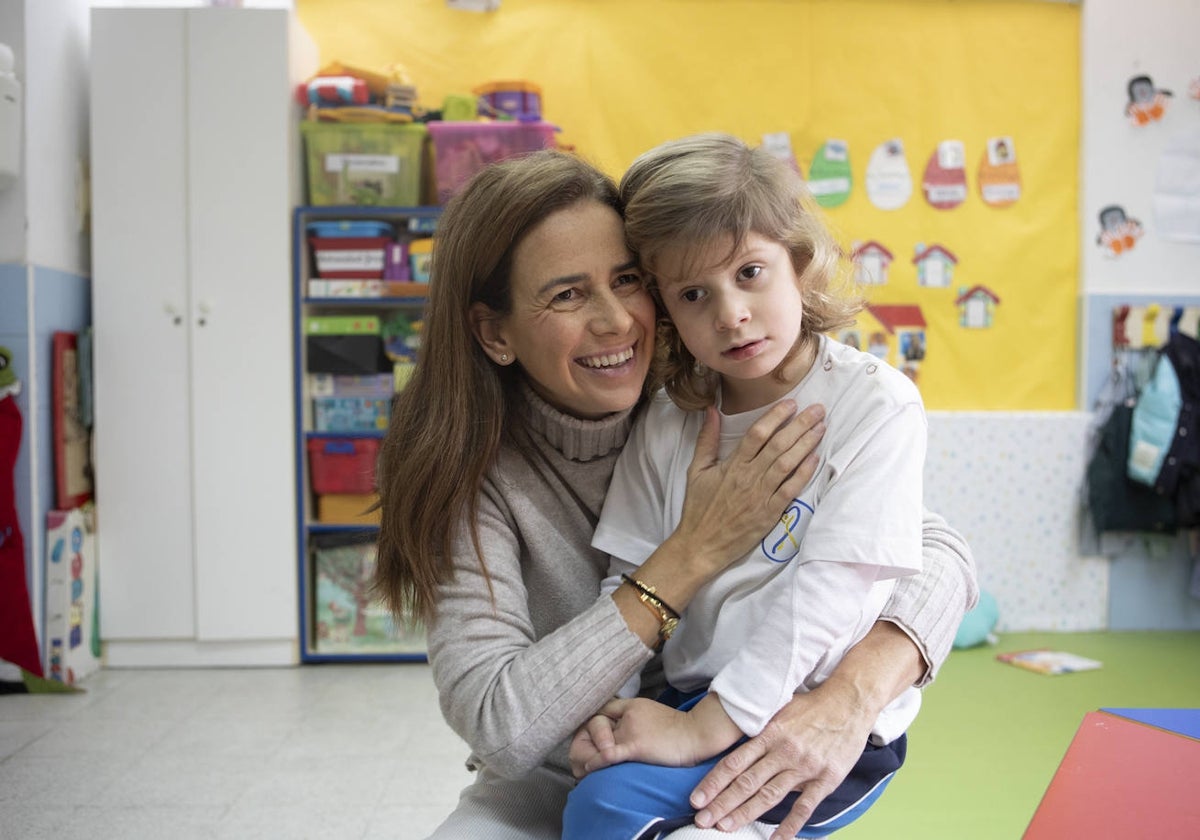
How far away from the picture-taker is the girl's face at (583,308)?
1.40m

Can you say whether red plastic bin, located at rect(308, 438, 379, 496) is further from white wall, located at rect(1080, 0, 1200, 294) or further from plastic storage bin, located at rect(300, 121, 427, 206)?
white wall, located at rect(1080, 0, 1200, 294)

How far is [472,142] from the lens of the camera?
4141 mm

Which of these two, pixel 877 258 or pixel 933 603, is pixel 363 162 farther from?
pixel 933 603

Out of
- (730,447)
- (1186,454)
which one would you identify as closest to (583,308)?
(730,447)

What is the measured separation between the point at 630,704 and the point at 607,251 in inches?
22.9

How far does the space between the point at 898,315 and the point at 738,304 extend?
3495 millimetres

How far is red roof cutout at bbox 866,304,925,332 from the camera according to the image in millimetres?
4641

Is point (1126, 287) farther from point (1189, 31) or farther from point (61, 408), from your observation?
point (61, 408)

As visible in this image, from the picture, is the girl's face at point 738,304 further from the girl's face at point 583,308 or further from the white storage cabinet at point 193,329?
the white storage cabinet at point 193,329

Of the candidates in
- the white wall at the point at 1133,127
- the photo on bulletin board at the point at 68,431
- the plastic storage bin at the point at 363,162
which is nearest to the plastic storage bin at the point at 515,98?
the plastic storage bin at the point at 363,162

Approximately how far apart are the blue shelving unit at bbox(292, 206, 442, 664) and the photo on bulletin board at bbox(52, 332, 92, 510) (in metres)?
0.82

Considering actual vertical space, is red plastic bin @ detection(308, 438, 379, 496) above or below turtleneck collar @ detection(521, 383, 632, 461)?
below

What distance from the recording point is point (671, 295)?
4.62 ft

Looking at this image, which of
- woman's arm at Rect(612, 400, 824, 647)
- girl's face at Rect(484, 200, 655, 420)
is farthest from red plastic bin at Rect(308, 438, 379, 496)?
woman's arm at Rect(612, 400, 824, 647)
